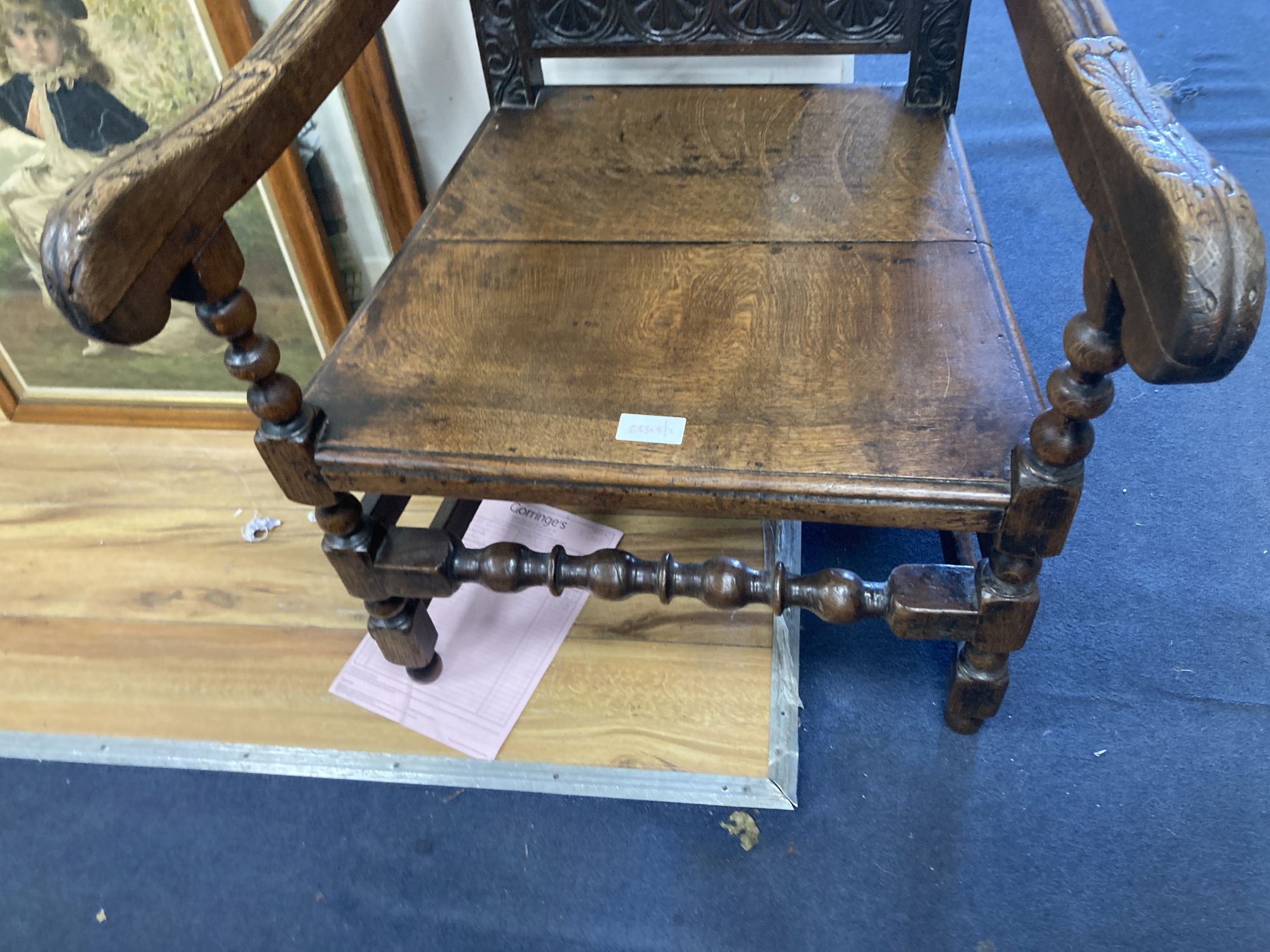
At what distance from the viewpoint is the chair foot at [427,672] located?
901 mm

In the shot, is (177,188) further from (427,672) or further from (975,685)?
(975,685)

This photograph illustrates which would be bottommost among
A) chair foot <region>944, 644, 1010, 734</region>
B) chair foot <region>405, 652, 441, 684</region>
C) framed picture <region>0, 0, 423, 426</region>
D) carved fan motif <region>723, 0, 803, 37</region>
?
chair foot <region>405, 652, 441, 684</region>

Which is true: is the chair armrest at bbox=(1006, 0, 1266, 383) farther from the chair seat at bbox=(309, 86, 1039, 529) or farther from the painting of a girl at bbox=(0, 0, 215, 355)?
the painting of a girl at bbox=(0, 0, 215, 355)

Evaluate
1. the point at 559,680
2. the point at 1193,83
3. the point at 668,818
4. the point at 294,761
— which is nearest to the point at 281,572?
the point at 294,761

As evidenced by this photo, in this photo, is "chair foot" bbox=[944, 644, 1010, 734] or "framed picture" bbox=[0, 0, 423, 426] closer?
"chair foot" bbox=[944, 644, 1010, 734]

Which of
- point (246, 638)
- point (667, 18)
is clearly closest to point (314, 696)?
point (246, 638)

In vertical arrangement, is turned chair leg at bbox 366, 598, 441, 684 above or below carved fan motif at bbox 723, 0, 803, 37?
below

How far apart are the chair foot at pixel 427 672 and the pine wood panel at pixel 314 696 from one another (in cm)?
5

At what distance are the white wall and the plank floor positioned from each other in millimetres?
465

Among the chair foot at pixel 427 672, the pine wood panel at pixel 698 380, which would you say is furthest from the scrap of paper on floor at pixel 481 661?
the pine wood panel at pixel 698 380

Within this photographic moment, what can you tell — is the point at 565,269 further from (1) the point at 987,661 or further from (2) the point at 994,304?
(1) the point at 987,661

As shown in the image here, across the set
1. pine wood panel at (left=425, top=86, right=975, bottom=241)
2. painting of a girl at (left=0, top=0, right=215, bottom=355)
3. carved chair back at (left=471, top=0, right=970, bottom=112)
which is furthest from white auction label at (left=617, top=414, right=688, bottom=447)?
painting of a girl at (left=0, top=0, right=215, bottom=355)

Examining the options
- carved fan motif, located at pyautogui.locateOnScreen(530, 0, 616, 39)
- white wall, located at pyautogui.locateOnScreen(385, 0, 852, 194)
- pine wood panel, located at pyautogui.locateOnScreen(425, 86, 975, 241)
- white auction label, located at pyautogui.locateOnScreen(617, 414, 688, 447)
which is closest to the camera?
white auction label, located at pyautogui.locateOnScreen(617, 414, 688, 447)

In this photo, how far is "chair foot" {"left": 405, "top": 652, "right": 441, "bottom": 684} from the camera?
0.90 meters
